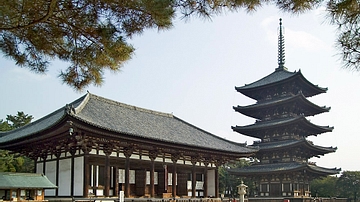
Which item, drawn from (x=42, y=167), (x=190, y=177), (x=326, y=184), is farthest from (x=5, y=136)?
(x=326, y=184)

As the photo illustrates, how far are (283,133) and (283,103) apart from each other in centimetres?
264

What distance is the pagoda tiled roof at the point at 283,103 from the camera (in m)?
35.4

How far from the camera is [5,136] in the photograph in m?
25.6

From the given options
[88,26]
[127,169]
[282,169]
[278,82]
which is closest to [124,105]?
[127,169]

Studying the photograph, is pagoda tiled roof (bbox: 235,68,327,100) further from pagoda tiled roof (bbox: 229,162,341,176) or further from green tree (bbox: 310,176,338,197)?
green tree (bbox: 310,176,338,197)

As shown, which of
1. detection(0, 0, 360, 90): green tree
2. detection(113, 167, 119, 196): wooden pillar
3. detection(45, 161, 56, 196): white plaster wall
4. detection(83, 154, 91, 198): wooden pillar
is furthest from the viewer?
detection(113, 167, 119, 196): wooden pillar

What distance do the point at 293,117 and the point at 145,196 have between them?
17.7 metres

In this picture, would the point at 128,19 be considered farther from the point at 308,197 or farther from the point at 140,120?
the point at 308,197

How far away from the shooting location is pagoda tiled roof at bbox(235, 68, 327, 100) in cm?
3655

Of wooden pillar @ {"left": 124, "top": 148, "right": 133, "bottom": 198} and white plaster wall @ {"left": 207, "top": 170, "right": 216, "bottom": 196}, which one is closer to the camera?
wooden pillar @ {"left": 124, "top": 148, "right": 133, "bottom": 198}

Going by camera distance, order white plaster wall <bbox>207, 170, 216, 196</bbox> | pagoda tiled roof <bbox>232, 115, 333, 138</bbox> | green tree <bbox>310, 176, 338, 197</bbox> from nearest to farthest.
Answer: white plaster wall <bbox>207, 170, 216, 196</bbox> → pagoda tiled roof <bbox>232, 115, 333, 138</bbox> → green tree <bbox>310, 176, 338, 197</bbox>

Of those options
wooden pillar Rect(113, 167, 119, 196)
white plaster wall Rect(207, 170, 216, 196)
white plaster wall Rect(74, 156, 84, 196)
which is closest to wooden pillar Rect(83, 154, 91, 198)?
white plaster wall Rect(74, 156, 84, 196)

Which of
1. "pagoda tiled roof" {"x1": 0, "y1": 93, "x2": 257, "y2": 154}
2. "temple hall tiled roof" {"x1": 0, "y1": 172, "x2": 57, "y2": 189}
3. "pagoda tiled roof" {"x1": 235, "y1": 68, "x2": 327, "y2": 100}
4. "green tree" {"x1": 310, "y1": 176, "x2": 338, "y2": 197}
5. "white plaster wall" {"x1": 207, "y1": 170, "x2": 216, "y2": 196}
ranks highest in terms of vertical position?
"pagoda tiled roof" {"x1": 235, "y1": 68, "x2": 327, "y2": 100}

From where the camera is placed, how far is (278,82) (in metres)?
37.0
